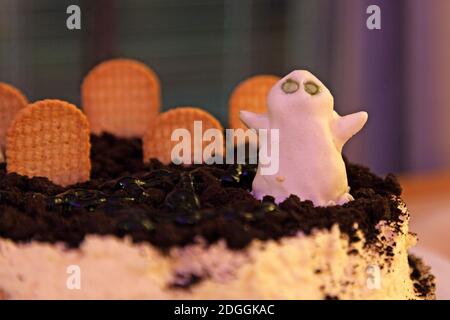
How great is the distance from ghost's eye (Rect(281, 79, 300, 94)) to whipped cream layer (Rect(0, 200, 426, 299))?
31 centimetres

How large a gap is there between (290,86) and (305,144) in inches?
Result: 4.6

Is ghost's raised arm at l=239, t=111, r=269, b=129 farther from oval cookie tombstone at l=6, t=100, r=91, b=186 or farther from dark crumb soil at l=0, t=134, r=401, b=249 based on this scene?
oval cookie tombstone at l=6, t=100, r=91, b=186

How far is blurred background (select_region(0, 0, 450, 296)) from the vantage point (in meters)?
3.92

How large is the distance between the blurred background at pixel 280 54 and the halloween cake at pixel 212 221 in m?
1.47

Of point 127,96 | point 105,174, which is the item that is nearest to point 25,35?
point 127,96

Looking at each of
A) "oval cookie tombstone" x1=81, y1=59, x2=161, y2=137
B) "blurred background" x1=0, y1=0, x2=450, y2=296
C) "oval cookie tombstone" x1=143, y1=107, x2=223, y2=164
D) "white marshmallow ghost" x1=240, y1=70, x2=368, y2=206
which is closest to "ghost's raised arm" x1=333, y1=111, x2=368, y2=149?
"white marshmallow ghost" x1=240, y1=70, x2=368, y2=206

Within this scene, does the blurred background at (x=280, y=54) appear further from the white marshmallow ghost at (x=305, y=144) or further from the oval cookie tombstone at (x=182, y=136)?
the white marshmallow ghost at (x=305, y=144)

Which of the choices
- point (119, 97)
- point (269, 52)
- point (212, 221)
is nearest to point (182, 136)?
point (119, 97)

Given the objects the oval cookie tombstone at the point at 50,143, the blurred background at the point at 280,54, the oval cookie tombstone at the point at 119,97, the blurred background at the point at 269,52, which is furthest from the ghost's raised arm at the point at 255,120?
the blurred background at the point at 269,52

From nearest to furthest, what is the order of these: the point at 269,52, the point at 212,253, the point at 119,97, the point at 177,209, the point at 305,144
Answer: the point at 212,253, the point at 177,209, the point at 305,144, the point at 119,97, the point at 269,52

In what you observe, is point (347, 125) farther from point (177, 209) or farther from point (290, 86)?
point (177, 209)

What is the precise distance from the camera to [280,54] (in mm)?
4777

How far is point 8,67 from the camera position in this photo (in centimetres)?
440
